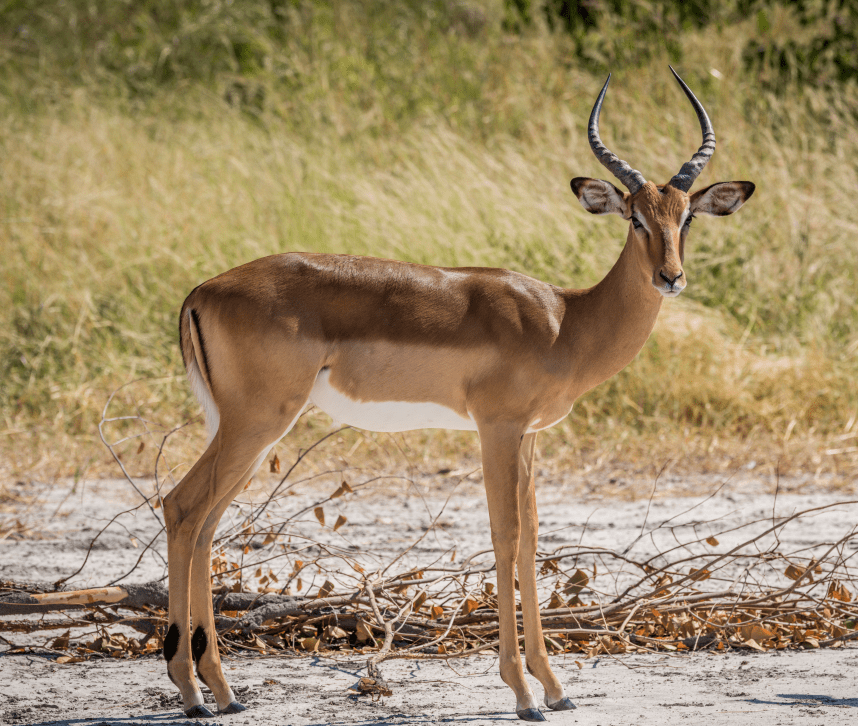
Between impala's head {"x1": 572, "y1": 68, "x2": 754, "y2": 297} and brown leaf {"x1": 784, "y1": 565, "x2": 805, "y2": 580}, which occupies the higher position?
impala's head {"x1": 572, "y1": 68, "x2": 754, "y2": 297}

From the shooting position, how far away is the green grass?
750 cm

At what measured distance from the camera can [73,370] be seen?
8062mm

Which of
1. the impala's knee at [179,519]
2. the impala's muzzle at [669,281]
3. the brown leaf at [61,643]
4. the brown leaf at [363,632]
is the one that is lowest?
the brown leaf at [363,632]

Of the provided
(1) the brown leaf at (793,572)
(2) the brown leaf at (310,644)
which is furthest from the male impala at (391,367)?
(1) the brown leaf at (793,572)

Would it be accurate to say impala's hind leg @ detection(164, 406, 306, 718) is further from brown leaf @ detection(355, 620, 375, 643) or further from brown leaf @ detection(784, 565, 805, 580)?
brown leaf @ detection(784, 565, 805, 580)

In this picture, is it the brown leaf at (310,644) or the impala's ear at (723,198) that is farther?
the brown leaf at (310,644)

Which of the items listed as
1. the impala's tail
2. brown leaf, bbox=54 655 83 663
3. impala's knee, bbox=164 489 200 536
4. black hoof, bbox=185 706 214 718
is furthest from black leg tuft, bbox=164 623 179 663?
brown leaf, bbox=54 655 83 663

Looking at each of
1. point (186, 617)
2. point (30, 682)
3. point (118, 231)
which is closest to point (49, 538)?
point (30, 682)

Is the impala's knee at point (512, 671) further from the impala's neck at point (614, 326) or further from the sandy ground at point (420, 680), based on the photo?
the impala's neck at point (614, 326)

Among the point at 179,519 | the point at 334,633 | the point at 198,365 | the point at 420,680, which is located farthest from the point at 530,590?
the point at 198,365

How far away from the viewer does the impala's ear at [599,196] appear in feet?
11.9

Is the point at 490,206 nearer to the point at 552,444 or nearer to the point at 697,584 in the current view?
the point at 552,444

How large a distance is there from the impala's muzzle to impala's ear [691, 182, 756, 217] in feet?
1.35

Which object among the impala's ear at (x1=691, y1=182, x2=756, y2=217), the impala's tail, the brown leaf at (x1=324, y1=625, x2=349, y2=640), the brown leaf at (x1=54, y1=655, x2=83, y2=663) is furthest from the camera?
the brown leaf at (x1=324, y1=625, x2=349, y2=640)
